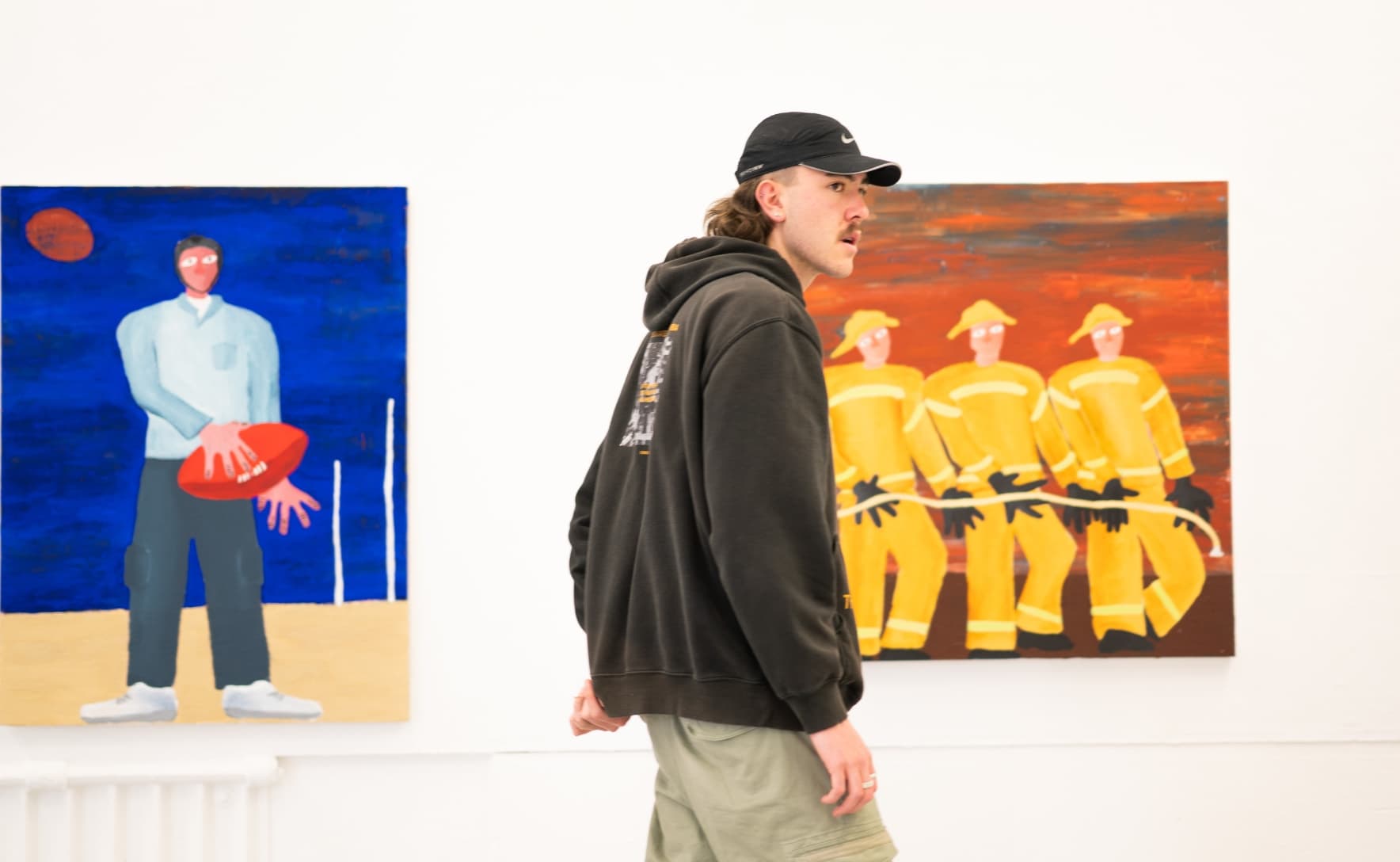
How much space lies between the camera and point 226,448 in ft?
7.63

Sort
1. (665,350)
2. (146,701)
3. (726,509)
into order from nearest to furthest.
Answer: (726,509) → (665,350) → (146,701)

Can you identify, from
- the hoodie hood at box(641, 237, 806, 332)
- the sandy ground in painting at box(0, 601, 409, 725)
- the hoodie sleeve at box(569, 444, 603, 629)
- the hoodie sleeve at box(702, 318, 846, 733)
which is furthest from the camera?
the sandy ground in painting at box(0, 601, 409, 725)

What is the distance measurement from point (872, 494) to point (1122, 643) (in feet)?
Result: 1.96

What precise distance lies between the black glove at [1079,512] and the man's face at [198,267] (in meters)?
1.80

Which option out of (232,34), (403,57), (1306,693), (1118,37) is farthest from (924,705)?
(232,34)

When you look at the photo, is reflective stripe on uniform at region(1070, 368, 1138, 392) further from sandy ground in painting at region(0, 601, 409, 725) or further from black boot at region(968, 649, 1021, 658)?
sandy ground in painting at region(0, 601, 409, 725)

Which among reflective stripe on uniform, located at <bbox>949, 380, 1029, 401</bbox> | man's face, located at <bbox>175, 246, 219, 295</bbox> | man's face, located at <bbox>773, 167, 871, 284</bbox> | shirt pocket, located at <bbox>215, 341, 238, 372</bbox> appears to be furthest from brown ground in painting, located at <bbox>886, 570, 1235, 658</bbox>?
man's face, located at <bbox>175, 246, 219, 295</bbox>

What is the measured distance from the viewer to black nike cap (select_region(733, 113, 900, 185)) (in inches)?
57.8

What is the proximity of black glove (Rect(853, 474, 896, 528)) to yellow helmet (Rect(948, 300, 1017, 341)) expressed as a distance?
34 cm

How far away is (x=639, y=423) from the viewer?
146 centimetres

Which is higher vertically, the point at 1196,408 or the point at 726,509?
the point at 1196,408

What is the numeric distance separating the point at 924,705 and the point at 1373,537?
1.02 m

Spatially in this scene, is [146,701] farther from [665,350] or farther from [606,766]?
[665,350]

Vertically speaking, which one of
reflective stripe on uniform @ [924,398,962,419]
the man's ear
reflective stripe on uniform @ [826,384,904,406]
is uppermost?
the man's ear
